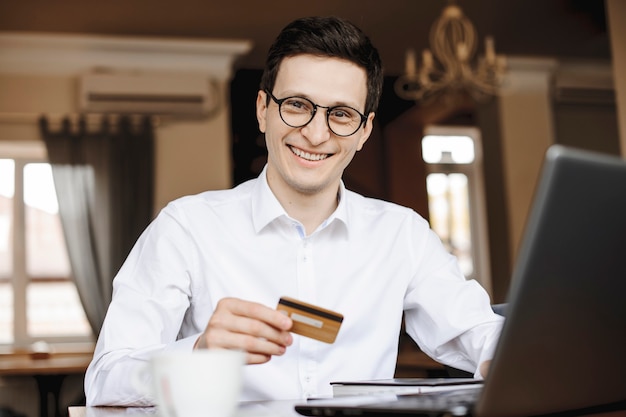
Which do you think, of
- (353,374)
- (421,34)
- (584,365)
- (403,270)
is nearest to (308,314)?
(584,365)

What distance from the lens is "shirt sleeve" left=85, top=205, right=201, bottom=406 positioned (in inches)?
42.9

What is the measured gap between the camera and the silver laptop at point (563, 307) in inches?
25.7

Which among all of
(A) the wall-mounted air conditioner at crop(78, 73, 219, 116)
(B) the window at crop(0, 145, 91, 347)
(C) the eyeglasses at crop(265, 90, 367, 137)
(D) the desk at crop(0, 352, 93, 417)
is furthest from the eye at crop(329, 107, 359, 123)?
(B) the window at crop(0, 145, 91, 347)

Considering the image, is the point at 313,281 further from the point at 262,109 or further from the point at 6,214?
the point at 6,214

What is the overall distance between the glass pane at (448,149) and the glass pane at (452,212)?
0.16m

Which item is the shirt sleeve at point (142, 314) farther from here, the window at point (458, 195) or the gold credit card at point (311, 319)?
the window at point (458, 195)

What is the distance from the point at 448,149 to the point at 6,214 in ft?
14.3

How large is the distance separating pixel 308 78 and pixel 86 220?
477 centimetres

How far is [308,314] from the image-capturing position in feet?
2.74

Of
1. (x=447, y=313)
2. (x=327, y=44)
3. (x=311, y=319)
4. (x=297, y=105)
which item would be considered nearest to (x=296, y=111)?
(x=297, y=105)

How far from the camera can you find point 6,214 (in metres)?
6.18

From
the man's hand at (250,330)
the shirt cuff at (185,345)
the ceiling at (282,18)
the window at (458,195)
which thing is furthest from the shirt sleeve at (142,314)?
the window at (458,195)

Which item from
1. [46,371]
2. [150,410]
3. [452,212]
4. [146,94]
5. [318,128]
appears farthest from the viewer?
[452,212]

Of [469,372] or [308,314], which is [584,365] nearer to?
[308,314]
